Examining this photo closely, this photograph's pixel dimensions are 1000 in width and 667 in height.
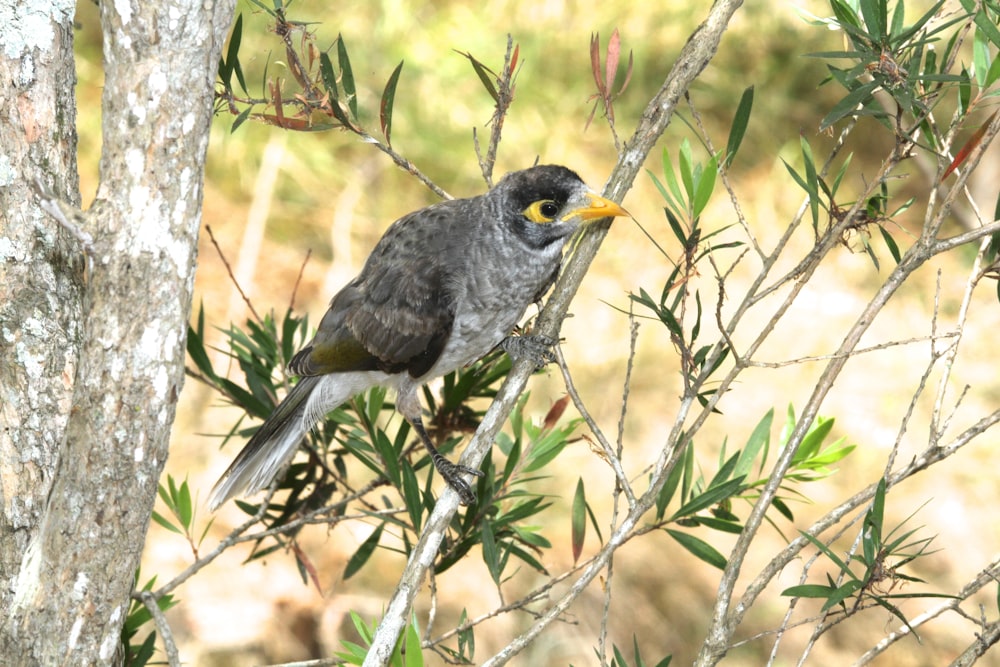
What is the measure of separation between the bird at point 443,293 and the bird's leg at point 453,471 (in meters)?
0.03

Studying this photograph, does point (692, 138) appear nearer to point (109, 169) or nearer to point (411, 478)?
point (411, 478)

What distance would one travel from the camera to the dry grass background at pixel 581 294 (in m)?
5.09

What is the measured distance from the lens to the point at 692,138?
6555mm

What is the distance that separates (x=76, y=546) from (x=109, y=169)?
64 centimetres

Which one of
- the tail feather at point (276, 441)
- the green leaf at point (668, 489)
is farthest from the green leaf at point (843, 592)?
the tail feather at point (276, 441)

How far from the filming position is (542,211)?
10.6 ft

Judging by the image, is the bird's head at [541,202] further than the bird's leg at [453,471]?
Yes

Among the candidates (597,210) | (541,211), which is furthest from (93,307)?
(541,211)

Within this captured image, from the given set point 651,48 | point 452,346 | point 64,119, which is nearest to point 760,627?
point 452,346

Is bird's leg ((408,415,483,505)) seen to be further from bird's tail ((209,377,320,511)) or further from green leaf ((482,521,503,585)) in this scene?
bird's tail ((209,377,320,511))

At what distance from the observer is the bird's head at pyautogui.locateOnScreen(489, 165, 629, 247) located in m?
3.14

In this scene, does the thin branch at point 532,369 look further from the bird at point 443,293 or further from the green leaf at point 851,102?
the green leaf at point 851,102

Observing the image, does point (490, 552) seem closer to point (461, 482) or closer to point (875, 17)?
point (461, 482)

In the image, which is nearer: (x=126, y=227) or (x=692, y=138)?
(x=126, y=227)
